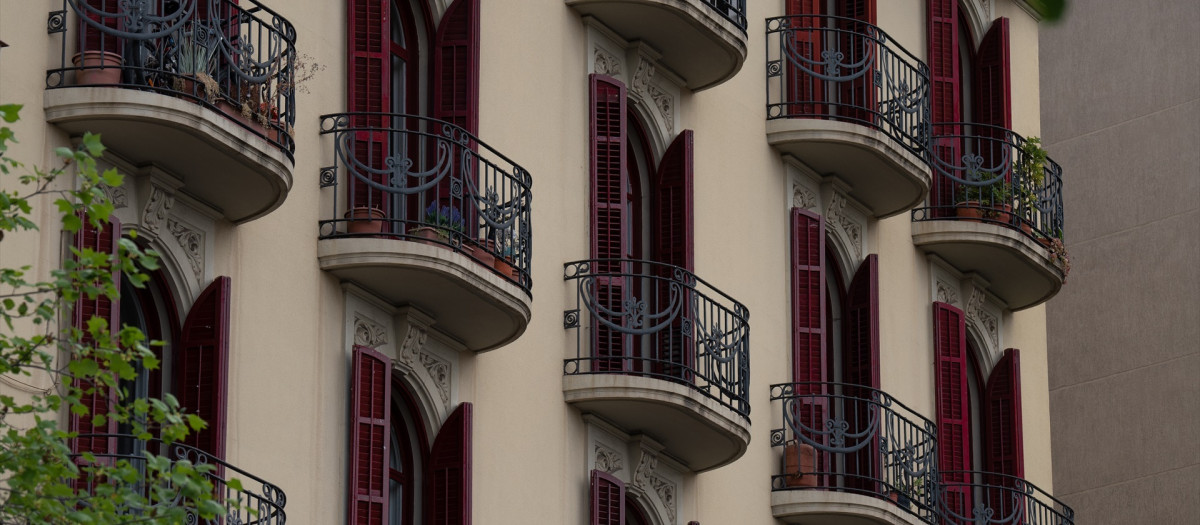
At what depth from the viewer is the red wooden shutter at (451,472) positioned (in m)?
23.1

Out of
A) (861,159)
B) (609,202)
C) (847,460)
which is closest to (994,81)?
(861,159)

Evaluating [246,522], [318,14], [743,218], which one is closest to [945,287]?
[743,218]

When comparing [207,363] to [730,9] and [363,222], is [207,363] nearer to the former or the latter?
[363,222]

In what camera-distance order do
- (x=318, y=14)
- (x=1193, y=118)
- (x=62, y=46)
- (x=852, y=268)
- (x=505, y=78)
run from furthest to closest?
(x=1193, y=118) → (x=852, y=268) → (x=505, y=78) → (x=318, y=14) → (x=62, y=46)

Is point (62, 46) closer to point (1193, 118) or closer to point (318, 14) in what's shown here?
point (318, 14)

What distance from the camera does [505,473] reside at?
23.9 meters

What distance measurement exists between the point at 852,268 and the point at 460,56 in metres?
7.29

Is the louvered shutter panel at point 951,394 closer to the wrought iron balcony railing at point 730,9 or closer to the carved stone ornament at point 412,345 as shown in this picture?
the wrought iron balcony railing at point 730,9

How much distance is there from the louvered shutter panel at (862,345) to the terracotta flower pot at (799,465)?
830 millimetres

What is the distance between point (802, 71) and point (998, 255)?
3973 mm

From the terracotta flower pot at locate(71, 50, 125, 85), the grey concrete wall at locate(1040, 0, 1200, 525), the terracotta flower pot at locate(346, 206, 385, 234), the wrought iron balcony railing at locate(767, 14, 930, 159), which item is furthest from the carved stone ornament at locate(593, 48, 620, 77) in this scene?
the grey concrete wall at locate(1040, 0, 1200, 525)

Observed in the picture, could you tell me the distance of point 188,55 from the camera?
2006cm

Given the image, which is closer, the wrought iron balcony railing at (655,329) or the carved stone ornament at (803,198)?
the wrought iron balcony railing at (655,329)

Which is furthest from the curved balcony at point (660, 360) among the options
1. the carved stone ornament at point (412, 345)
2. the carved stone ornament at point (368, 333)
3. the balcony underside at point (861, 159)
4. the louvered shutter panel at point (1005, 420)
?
the louvered shutter panel at point (1005, 420)
